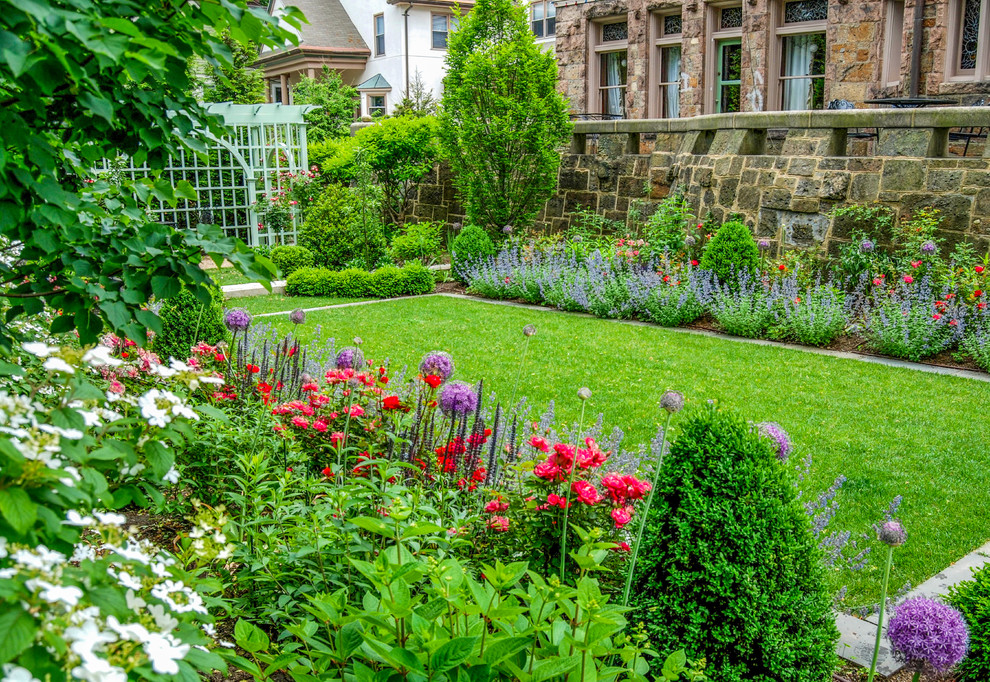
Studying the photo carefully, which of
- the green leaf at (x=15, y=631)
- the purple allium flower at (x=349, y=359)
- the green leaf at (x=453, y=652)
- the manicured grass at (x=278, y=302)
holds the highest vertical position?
the green leaf at (x=15, y=631)

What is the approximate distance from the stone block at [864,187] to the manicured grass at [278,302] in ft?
19.2

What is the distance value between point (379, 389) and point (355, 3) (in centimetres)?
A: 2928

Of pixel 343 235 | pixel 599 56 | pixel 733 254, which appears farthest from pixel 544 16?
pixel 733 254

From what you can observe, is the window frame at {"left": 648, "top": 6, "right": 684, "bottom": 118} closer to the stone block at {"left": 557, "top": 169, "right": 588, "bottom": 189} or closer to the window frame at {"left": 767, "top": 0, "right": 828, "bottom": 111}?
the window frame at {"left": 767, "top": 0, "right": 828, "bottom": 111}

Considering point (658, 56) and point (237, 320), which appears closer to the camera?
point (237, 320)

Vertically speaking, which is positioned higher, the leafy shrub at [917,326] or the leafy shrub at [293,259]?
the leafy shrub at [293,259]

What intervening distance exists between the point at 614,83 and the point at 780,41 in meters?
3.90

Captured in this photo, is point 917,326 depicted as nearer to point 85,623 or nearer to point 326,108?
point 85,623

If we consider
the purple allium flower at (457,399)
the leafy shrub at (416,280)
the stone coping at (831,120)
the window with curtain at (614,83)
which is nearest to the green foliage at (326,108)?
the window with curtain at (614,83)

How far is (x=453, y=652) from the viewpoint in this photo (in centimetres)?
176

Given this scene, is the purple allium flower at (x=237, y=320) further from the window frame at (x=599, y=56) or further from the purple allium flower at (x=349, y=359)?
the window frame at (x=599, y=56)

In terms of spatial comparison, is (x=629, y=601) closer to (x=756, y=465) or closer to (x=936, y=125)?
(x=756, y=465)

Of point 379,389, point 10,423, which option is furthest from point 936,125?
point 10,423

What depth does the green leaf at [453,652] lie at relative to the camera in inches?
69.2
